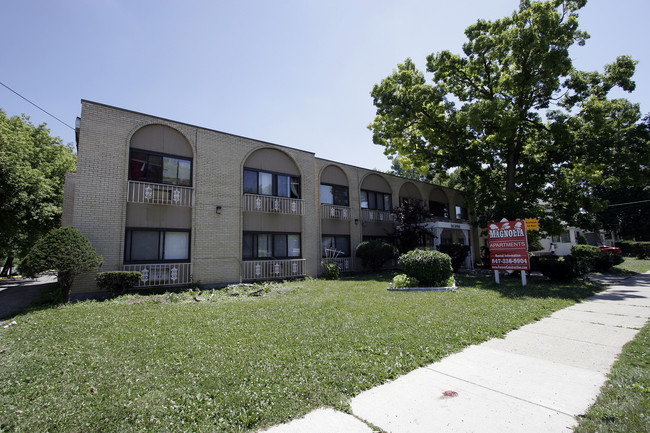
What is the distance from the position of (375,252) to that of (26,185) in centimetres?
1780

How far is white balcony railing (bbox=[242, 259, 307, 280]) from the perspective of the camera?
13.5 meters

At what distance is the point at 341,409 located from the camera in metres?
3.07

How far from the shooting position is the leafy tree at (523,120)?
15.3 metres

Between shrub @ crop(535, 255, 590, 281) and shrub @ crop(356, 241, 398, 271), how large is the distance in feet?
22.5

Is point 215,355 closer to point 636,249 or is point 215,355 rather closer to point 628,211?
point 636,249

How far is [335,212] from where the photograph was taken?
1739 centimetres

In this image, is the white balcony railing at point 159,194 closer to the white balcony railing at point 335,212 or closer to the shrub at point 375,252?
the white balcony railing at point 335,212

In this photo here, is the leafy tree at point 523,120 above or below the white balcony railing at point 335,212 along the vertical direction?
above

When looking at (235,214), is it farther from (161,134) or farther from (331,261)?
(331,261)

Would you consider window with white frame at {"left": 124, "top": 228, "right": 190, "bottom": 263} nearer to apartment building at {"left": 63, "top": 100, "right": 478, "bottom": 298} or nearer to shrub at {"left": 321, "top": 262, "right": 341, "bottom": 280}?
apartment building at {"left": 63, "top": 100, "right": 478, "bottom": 298}

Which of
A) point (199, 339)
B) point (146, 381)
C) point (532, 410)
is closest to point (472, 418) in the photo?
point (532, 410)

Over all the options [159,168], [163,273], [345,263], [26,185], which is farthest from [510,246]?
[26,185]

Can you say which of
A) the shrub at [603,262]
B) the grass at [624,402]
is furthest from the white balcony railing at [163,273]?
the shrub at [603,262]

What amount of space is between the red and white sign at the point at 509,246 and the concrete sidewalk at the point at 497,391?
6.78m
